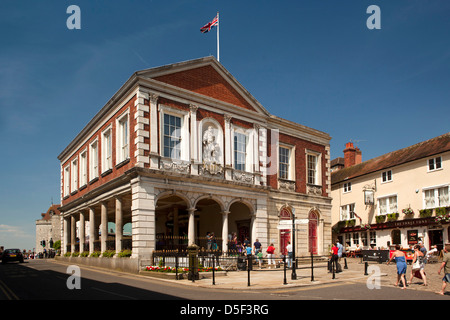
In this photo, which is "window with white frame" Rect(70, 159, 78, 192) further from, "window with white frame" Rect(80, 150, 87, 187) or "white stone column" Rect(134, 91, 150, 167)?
"white stone column" Rect(134, 91, 150, 167)

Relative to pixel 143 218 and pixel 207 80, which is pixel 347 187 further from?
pixel 143 218

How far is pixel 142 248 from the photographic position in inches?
850

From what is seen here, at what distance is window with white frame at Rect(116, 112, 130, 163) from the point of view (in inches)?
984

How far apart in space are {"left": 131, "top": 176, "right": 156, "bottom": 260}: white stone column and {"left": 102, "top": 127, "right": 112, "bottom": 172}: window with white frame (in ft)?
20.8

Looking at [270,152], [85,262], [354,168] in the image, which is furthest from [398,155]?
[85,262]

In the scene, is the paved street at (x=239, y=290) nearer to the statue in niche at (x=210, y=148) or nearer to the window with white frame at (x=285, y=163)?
the statue in niche at (x=210, y=148)

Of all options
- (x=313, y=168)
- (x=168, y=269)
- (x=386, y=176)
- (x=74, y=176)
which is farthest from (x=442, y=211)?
(x=74, y=176)

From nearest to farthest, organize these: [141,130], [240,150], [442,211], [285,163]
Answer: [141,130] → [240,150] → [285,163] → [442,211]

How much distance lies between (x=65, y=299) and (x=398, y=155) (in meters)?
33.9

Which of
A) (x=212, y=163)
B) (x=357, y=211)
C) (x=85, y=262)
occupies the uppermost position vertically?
(x=212, y=163)

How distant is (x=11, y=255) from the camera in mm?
36969

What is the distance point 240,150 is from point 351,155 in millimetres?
24016
